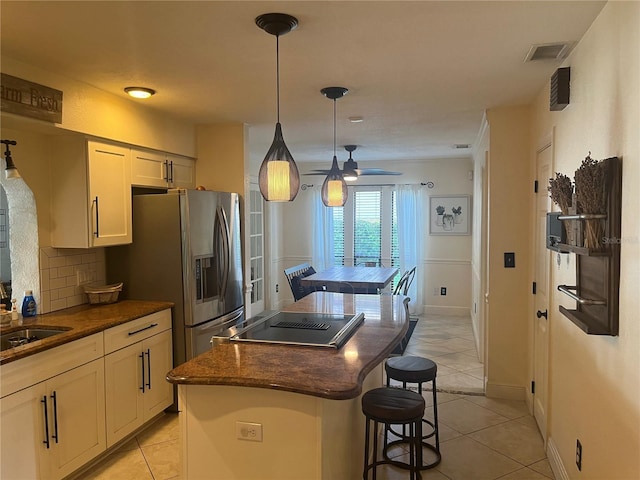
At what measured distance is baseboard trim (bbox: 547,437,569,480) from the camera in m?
2.56

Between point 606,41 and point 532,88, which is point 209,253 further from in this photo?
point 606,41

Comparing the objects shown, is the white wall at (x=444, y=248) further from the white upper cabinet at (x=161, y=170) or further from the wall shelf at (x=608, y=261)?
the wall shelf at (x=608, y=261)

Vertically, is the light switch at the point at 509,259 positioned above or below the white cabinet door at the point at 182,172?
below

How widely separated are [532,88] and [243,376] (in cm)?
278

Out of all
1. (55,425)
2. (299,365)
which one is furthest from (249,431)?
(55,425)

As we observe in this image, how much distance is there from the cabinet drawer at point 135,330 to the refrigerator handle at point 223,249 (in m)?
0.54

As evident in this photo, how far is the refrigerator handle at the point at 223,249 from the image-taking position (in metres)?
3.88

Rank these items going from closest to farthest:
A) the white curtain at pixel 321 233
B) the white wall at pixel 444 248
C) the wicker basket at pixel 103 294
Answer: the wicker basket at pixel 103 294 < the white wall at pixel 444 248 < the white curtain at pixel 321 233

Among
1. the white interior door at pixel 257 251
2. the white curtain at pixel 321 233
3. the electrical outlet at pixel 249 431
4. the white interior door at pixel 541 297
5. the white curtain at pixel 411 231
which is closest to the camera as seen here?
the electrical outlet at pixel 249 431

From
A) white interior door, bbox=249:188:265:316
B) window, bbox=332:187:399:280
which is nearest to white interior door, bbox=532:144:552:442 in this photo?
window, bbox=332:187:399:280

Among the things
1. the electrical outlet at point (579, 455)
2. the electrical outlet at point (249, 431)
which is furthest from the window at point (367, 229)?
the electrical outlet at point (249, 431)

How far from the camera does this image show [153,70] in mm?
2738

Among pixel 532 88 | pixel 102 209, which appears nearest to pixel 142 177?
pixel 102 209

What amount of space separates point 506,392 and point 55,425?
3333 mm
